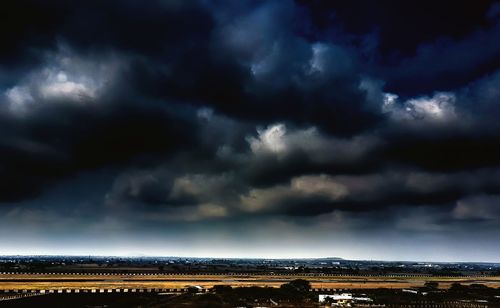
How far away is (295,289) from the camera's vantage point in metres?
101

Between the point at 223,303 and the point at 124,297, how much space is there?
63.1 feet

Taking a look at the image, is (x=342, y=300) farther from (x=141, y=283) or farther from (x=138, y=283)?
(x=138, y=283)

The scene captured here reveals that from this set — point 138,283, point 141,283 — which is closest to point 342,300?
point 141,283

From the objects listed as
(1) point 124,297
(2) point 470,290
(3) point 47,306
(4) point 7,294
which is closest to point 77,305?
(3) point 47,306

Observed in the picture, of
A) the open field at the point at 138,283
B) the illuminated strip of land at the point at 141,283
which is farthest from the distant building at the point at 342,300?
the open field at the point at 138,283

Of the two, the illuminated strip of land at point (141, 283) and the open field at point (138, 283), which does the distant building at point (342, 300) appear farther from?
the open field at point (138, 283)

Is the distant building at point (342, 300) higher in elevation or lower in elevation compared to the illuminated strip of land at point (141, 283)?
higher

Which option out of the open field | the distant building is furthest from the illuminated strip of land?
the distant building

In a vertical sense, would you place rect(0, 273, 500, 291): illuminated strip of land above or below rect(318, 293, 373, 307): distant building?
below

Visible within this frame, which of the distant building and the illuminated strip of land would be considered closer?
the distant building

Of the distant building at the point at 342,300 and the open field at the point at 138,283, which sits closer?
the distant building at the point at 342,300

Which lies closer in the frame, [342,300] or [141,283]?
[342,300]

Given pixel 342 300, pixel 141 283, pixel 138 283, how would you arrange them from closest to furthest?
pixel 342 300, pixel 138 283, pixel 141 283

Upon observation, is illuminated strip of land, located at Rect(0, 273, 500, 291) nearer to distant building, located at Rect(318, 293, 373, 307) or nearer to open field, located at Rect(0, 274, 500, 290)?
open field, located at Rect(0, 274, 500, 290)
